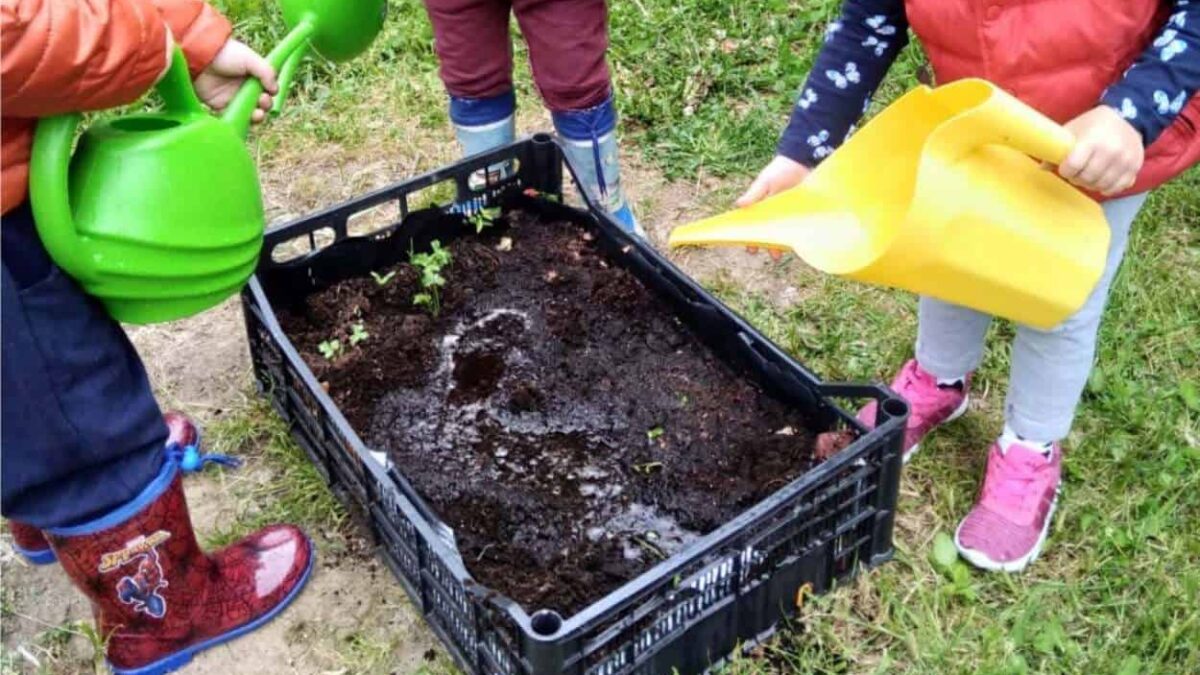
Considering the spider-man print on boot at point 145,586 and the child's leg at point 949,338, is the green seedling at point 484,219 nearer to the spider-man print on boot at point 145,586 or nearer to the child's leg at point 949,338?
the child's leg at point 949,338

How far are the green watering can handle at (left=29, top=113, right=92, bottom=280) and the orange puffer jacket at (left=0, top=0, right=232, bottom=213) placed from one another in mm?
18

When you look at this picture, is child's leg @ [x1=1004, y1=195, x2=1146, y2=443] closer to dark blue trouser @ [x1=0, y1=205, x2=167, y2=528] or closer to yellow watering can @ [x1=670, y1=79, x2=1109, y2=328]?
yellow watering can @ [x1=670, y1=79, x2=1109, y2=328]

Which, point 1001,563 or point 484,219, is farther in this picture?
point 484,219

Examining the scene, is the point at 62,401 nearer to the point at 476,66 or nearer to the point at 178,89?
the point at 178,89

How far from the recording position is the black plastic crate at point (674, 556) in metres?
1.39

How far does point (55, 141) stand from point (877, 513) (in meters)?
1.05

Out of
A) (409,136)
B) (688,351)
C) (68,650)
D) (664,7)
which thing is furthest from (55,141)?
(664,7)

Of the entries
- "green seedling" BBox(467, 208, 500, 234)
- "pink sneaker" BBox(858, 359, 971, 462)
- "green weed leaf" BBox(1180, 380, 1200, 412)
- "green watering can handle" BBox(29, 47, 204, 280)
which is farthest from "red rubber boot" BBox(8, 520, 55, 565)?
"green weed leaf" BBox(1180, 380, 1200, 412)

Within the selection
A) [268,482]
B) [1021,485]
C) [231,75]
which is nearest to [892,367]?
[1021,485]

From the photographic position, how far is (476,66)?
2.15 m

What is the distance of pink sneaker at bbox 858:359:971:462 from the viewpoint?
1894mm

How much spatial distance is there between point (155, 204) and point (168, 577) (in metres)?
0.50

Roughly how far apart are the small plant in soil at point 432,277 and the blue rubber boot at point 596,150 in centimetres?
26

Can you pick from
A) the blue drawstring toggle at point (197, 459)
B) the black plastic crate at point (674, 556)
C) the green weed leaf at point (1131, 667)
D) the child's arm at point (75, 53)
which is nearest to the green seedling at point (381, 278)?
the black plastic crate at point (674, 556)
